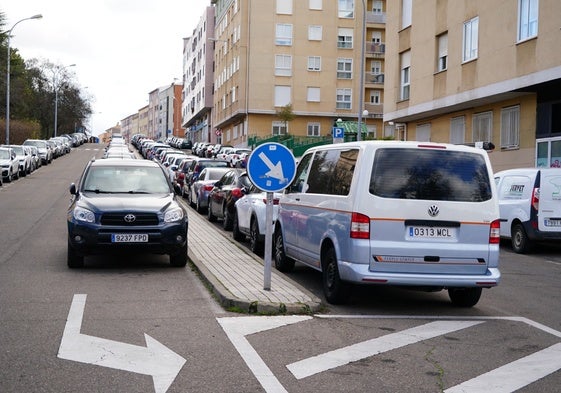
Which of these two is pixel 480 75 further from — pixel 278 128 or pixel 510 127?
pixel 278 128

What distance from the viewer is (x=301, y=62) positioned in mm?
67250

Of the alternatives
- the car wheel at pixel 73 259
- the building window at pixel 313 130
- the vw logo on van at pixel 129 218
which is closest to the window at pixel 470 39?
the vw logo on van at pixel 129 218

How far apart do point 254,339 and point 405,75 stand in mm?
29972

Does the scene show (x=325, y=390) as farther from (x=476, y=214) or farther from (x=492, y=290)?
(x=492, y=290)

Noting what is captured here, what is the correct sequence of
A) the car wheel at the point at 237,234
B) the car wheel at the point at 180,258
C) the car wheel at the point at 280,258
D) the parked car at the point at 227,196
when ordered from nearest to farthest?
1. the car wheel at the point at 280,258
2. the car wheel at the point at 180,258
3. the car wheel at the point at 237,234
4. the parked car at the point at 227,196

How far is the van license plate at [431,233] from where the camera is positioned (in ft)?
27.8

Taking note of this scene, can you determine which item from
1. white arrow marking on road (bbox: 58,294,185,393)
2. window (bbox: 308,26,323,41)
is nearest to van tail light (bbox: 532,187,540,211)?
white arrow marking on road (bbox: 58,294,185,393)

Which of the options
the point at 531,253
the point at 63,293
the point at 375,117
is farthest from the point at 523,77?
the point at 375,117

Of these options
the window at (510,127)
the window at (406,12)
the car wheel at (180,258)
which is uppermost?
the window at (406,12)

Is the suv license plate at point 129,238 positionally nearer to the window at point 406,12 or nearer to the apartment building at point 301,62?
the window at point 406,12

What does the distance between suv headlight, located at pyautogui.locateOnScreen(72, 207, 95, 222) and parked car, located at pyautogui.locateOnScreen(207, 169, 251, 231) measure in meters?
4.99

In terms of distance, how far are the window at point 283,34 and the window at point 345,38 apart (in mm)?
4647

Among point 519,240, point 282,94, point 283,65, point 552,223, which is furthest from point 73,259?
point 283,65

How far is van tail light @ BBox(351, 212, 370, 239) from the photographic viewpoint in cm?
838
